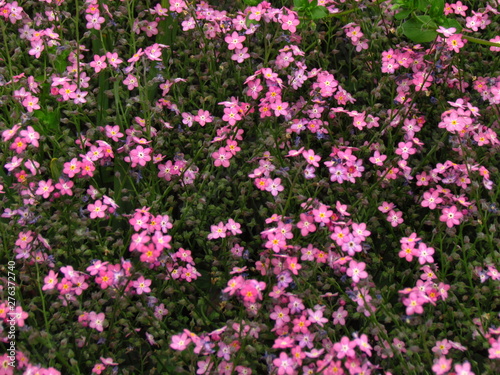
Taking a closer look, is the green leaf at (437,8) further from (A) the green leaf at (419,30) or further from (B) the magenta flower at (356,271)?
(B) the magenta flower at (356,271)

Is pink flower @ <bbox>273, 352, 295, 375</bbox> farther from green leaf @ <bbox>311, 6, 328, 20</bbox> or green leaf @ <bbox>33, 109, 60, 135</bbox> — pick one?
green leaf @ <bbox>311, 6, 328, 20</bbox>

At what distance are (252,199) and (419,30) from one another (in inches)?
53.4

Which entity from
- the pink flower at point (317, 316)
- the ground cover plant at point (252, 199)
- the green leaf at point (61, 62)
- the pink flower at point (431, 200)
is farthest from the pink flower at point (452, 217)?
the green leaf at point (61, 62)

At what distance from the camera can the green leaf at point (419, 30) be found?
3.33 metres

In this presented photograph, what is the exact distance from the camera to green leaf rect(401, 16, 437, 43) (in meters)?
3.33

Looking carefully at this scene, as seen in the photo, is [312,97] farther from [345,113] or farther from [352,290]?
[352,290]

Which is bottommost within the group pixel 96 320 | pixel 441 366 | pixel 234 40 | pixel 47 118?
pixel 96 320

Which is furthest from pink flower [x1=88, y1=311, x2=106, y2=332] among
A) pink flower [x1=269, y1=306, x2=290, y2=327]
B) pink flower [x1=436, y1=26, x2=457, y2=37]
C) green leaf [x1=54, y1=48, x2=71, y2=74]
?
pink flower [x1=436, y1=26, x2=457, y2=37]

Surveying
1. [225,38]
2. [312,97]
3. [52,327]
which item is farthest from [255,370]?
[225,38]

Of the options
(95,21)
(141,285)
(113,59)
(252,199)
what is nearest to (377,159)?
(252,199)

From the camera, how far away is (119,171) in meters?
3.19

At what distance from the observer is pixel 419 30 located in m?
3.35

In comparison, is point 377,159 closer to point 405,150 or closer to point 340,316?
point 405,150

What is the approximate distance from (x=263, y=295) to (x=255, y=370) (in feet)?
1.16
